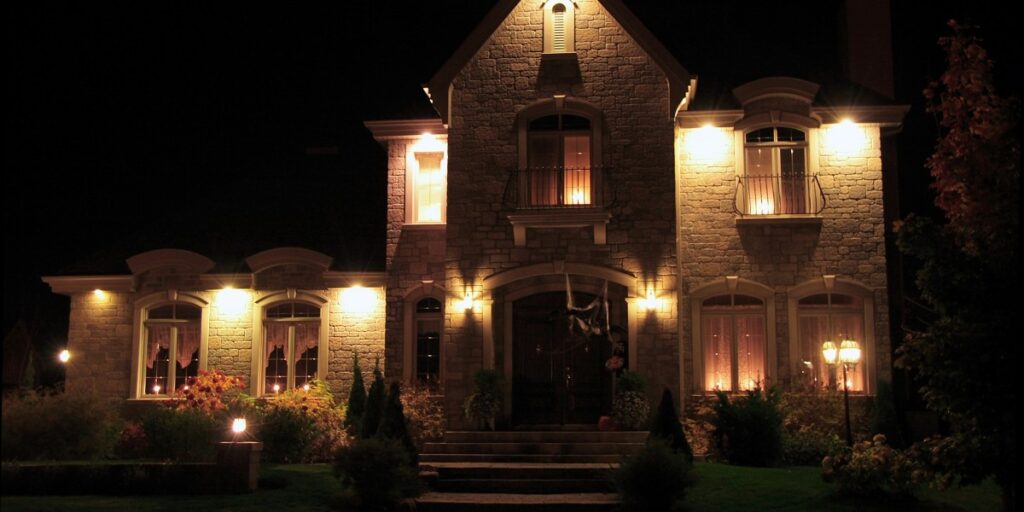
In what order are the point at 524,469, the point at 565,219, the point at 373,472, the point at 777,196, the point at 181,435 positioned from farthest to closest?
the point at 777,196
the point at 565,219
the point at 181,435
the point at 524,469
the point at 373,472

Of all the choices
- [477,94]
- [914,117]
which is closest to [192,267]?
[477,94]

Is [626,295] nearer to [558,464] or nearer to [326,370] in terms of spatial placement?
[558,464]

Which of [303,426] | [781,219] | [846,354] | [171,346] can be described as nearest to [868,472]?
[846,354]

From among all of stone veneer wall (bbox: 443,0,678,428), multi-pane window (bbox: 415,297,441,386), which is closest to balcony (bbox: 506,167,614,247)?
stone veneer wall (bbox: 443,0,678,428)

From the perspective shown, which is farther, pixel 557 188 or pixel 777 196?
pixel 777 196

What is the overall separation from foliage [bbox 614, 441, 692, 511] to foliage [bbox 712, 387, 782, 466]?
3.88 m

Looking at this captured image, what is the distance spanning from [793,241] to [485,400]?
6722mm

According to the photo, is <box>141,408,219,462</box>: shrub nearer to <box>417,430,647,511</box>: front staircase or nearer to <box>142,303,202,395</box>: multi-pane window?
<box>417,430,647,511</box>: front staircase

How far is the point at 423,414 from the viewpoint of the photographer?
2028 cm

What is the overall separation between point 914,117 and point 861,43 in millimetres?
3414

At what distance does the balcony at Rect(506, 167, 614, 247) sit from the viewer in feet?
63.8

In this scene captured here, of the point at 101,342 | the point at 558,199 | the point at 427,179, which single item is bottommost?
the point at 101,342

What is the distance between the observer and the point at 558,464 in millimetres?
17141

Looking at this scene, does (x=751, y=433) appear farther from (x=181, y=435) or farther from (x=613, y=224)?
(x=181, y=435)
